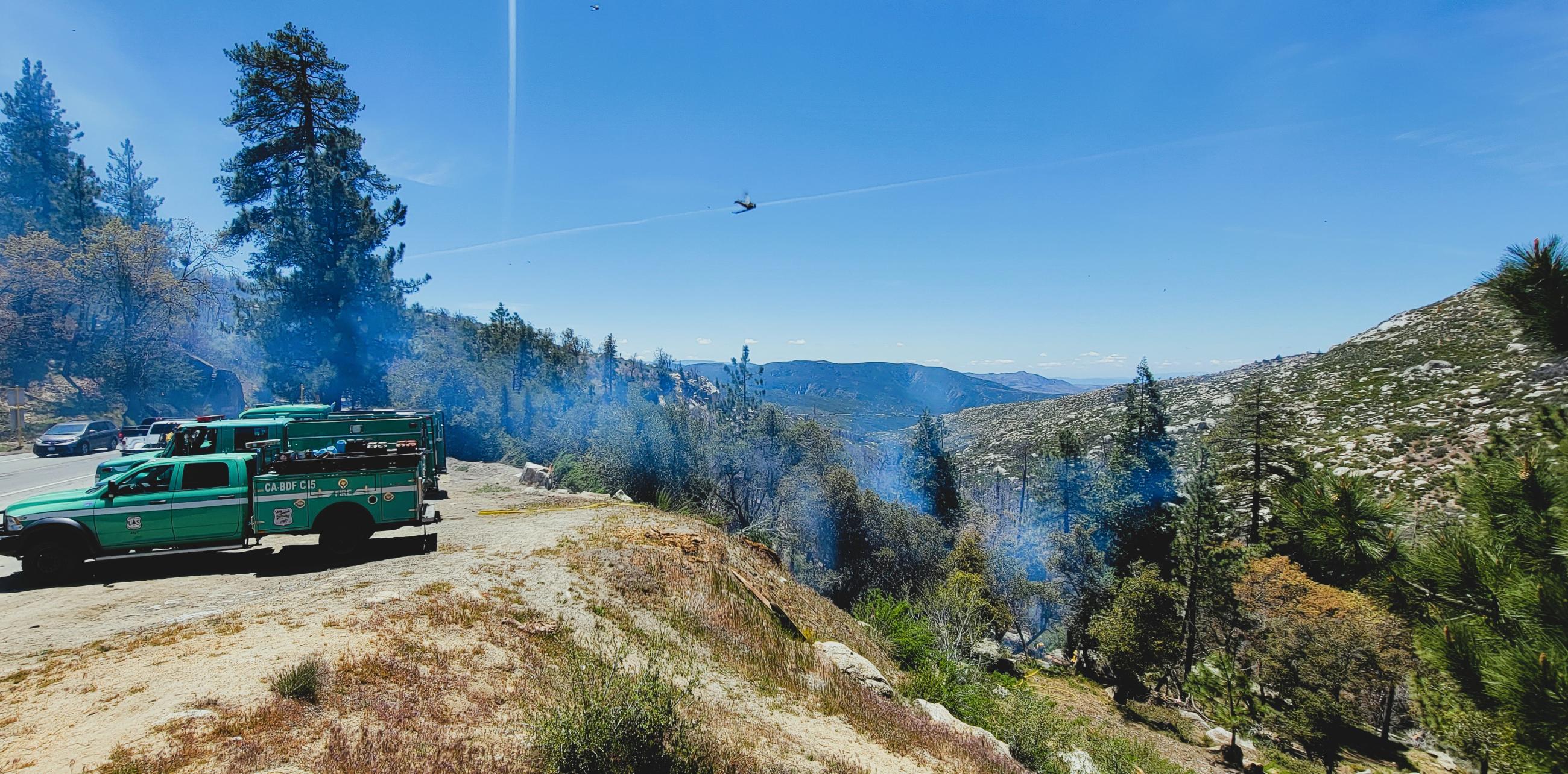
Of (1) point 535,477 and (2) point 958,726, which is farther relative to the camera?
(1) point 535,477

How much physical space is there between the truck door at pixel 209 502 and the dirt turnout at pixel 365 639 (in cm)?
90

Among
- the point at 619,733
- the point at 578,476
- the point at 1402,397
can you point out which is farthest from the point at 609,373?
the point at 1402,397

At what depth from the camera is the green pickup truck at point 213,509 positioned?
9.54 metres

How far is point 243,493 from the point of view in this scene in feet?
34.7

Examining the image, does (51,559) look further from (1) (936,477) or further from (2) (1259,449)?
(1) (936,477)

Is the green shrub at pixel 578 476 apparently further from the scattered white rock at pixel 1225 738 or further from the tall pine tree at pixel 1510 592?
the scattered white rock at pixel 1225 738

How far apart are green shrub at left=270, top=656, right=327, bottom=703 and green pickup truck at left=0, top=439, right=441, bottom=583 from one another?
6.04 metres

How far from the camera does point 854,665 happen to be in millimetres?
12047

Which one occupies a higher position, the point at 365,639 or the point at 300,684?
the point at 300,684

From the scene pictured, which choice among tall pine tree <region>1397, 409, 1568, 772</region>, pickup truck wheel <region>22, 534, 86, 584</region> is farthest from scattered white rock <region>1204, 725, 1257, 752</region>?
pickup truck wheel <region>22, 534, 86, 584</region>

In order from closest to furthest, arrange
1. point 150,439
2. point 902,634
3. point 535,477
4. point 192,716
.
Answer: point 192,716, point 902,634, point 150,439, point 535,477

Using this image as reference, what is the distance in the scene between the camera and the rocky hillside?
107 feet

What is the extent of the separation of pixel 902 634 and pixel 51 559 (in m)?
17.9

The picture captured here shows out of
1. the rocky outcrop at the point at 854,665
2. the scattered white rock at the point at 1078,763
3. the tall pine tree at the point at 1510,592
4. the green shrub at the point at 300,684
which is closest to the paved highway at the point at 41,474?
the green shrub at the point at 300,684
